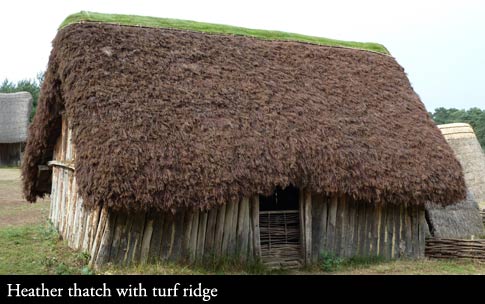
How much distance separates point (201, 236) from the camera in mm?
8953

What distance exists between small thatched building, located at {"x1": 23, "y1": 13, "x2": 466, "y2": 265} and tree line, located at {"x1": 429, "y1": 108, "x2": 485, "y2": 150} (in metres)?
26.1

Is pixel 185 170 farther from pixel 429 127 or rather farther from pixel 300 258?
pixel 429 127

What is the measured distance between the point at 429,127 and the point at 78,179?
25.7 ft

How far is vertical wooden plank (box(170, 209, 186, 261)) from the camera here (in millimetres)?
8688

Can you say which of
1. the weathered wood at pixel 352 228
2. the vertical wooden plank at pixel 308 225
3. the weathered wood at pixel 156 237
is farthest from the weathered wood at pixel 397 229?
the weathered wood at pixel 156 237

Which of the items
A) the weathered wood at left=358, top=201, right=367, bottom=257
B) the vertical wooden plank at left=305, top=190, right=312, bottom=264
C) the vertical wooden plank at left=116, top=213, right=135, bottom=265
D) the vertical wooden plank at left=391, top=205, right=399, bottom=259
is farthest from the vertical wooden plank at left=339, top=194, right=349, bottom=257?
the vertical wooden plank at left=116, top=213, right=135, bottom=265

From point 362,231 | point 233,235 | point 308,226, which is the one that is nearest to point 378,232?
point 362,231

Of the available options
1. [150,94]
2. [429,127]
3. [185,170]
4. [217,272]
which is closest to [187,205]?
[185,170]

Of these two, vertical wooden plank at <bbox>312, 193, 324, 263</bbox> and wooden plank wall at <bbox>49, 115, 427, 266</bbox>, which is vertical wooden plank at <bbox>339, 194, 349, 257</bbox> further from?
vertical wooden plank at <bbox>312, 193, 324, 263</bbox>

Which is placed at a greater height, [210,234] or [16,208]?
[16,208]

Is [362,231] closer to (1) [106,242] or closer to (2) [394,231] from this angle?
(2) [394,231]

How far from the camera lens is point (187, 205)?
Answer: 8070mm

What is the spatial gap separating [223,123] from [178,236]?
2.09 m

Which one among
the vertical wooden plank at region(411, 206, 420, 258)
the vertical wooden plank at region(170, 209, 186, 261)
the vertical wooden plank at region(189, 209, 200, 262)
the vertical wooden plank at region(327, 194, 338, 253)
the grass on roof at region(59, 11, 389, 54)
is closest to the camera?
the vertical wooden plank at region(170, 209, 186, 261)
